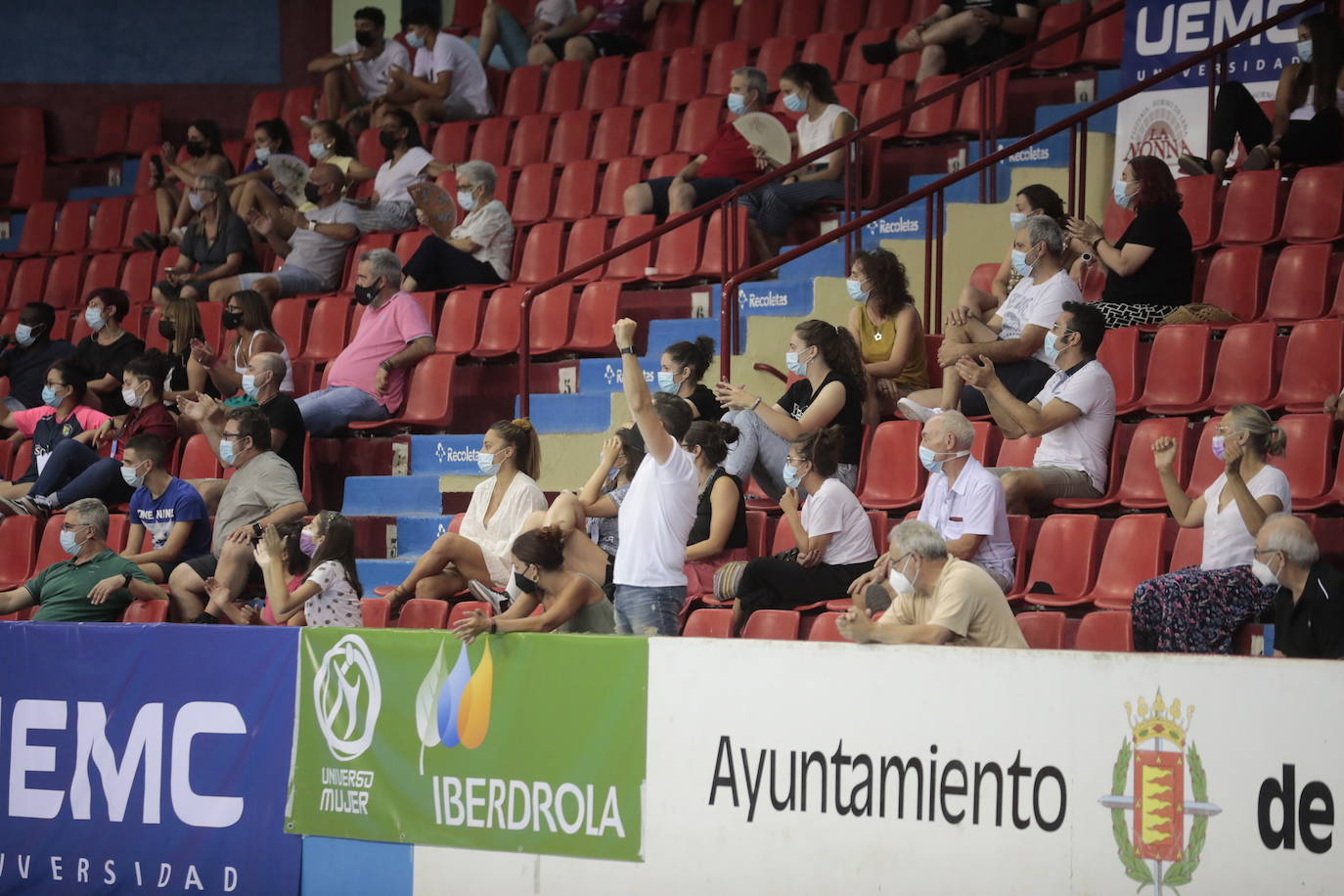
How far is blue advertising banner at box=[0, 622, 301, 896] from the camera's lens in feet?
23.2

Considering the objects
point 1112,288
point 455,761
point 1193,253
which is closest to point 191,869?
point 455,761

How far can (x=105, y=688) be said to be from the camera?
7.46 meters

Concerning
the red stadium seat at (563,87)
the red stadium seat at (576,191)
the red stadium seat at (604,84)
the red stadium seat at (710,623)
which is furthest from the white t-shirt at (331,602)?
the red stadium seat at (563,87)

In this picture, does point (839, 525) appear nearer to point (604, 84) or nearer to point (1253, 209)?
point (1253, 209)

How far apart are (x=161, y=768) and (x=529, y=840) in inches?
67.7

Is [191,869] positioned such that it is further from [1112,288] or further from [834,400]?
[1112,288]

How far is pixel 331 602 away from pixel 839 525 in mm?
2299

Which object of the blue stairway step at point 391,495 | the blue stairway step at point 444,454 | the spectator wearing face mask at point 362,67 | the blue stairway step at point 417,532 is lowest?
the blue stairway step at point 417,532

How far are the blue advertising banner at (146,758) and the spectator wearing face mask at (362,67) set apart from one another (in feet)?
25.6

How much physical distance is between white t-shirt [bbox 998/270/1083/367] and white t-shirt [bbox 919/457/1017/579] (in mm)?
1323

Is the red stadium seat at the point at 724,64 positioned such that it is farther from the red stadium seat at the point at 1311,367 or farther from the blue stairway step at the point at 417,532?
the red stadium seat at the point at 1311,367

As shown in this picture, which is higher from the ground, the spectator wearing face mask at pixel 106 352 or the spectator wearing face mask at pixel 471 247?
A: the spectator wearing face mask at pixel 471 247

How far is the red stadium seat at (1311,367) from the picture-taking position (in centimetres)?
788

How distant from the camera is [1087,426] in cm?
791
